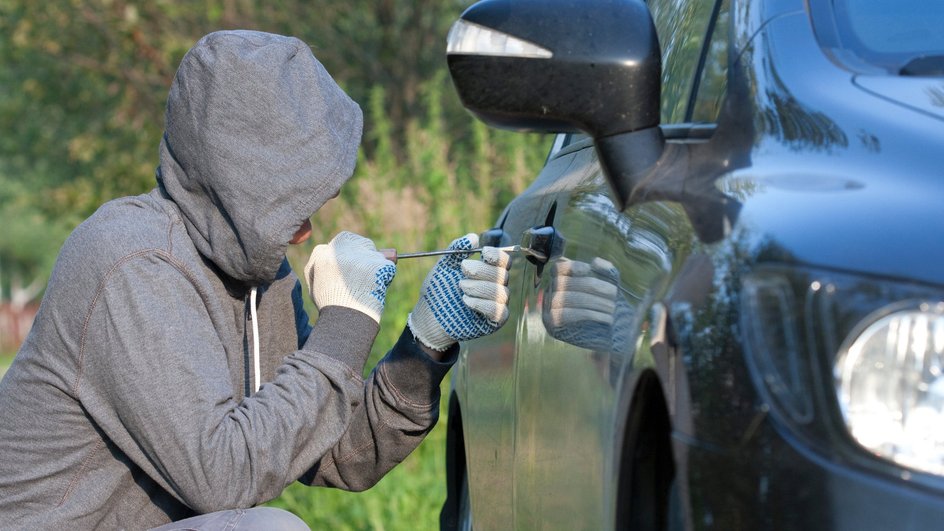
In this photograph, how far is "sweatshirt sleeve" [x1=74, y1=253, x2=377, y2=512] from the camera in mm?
2092

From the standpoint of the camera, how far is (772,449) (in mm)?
1236

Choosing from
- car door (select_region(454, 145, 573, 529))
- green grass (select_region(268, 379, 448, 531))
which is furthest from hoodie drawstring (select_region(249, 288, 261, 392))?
green grass (select_region(268, 379, 448, 531))

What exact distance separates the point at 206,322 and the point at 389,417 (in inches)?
25.2

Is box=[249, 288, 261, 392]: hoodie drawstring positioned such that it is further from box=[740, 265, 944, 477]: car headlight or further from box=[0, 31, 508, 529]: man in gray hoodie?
box=[740, 265, 944, 477]: car headlight

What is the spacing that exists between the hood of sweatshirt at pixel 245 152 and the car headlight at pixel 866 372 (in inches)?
48.5

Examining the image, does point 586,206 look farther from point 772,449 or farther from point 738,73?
point 772,449

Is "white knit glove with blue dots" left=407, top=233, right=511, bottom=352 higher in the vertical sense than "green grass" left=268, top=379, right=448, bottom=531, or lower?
higher

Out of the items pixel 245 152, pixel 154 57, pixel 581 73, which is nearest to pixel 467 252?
pixel 245 152

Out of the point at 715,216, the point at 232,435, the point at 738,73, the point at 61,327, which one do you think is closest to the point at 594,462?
the point at 715,216

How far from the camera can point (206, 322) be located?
2236 mm

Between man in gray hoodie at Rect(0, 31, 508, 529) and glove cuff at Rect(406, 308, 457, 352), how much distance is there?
48 millimetres

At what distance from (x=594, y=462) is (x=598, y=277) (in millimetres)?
264

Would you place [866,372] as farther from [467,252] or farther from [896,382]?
[467,252]

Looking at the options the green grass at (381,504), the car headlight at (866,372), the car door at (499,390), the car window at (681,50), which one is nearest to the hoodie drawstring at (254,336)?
the car door at (499,390)
